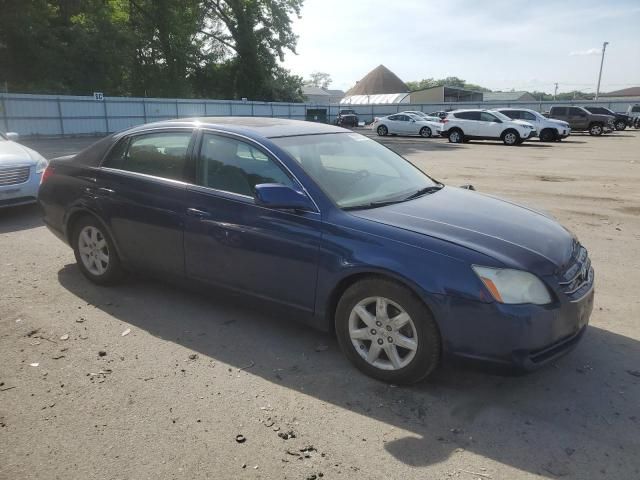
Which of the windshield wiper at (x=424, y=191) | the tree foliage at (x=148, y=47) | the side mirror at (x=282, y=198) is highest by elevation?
the tree foliage at (x=148, y=47)

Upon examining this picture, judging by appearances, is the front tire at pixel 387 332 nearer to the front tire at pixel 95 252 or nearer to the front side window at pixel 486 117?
the front tire at pixel 95 252

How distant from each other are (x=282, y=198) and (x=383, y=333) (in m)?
1.09

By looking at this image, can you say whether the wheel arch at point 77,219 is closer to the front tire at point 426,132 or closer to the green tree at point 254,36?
the front tire at point 426,132

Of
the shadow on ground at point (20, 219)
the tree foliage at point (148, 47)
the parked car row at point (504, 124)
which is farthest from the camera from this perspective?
the tree foliage at point (148, 47)

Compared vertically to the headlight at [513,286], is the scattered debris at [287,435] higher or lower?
lower

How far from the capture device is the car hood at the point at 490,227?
317 cm

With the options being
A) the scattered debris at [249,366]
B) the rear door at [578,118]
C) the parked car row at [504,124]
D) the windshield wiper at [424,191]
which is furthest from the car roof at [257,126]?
the rear door at [578,118]

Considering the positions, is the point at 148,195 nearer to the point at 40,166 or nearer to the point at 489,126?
the point at 40,166

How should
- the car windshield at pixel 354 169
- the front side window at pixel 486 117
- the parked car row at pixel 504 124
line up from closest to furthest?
the car windshield at pixel 354 169 < the parked car row at pixel 504 124 < the front side window at pixel 486 117

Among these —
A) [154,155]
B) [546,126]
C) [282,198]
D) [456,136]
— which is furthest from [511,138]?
[282,198]

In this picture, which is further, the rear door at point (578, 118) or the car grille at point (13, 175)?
the rear door at point (578, 118)

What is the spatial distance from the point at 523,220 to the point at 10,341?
3815 millimetres

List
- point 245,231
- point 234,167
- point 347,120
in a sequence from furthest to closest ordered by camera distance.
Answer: point 347,120, point 234,167, point 245,231

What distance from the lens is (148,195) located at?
443 centimetres
